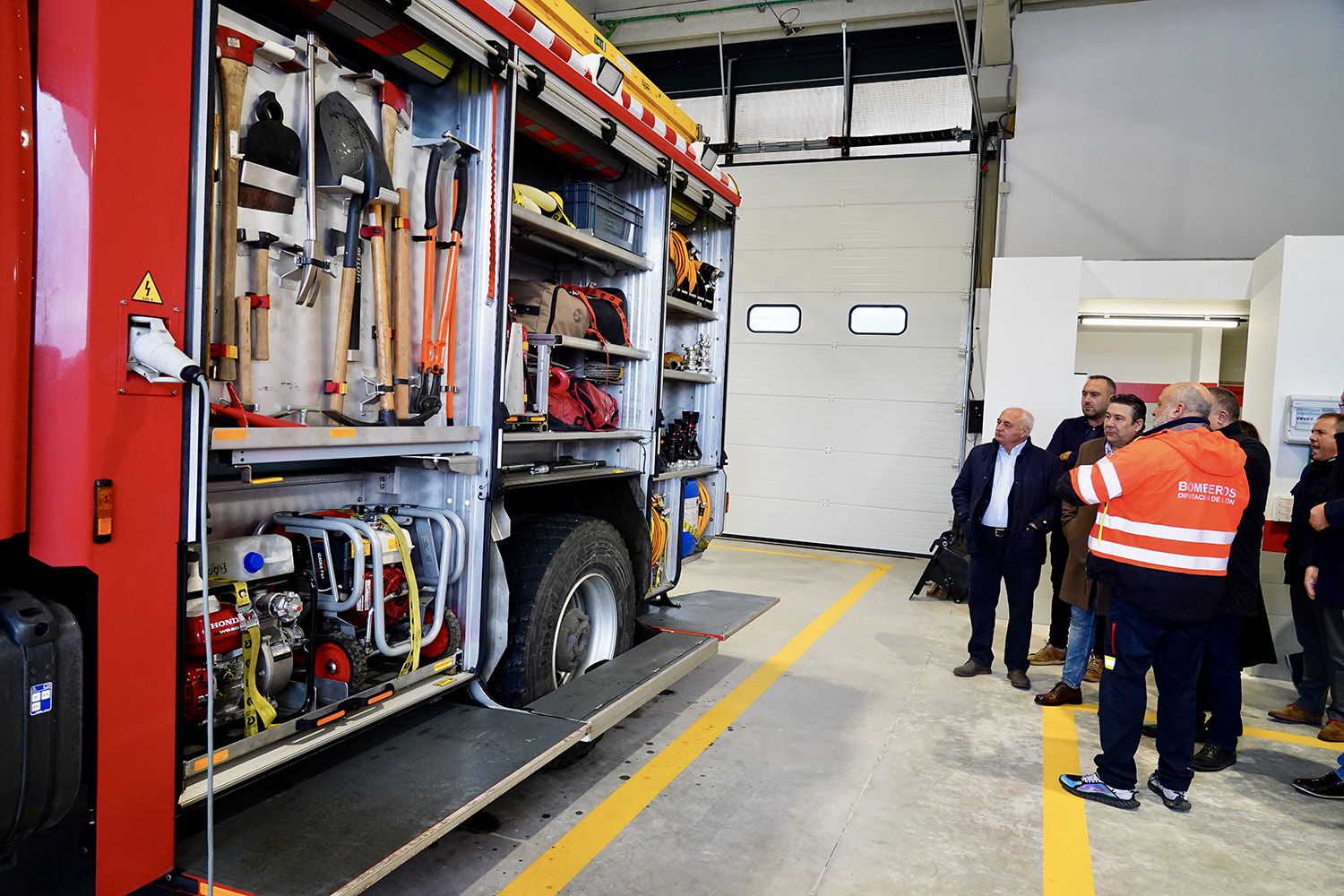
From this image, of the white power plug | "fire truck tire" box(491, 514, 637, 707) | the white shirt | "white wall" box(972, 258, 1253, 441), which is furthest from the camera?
"white wall" box(972, 258, 1253, 441)

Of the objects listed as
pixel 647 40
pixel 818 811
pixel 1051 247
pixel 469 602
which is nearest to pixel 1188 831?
pixel 818 811

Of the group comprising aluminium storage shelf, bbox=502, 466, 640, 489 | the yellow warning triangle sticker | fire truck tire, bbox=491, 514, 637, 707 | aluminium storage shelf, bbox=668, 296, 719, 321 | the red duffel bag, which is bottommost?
fire truck tire, bbox=491, 514, 637, 707

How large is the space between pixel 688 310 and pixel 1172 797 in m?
3.49

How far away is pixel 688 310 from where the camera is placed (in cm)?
537

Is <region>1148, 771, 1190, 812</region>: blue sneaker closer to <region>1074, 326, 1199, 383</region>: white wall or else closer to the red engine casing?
the red engine casing

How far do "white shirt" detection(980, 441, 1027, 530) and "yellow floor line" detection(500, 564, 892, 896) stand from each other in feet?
5.28

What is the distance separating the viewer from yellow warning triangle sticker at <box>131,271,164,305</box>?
6.29 feet

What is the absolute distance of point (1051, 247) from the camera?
993 cm

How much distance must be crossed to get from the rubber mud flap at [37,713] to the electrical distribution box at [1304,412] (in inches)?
272

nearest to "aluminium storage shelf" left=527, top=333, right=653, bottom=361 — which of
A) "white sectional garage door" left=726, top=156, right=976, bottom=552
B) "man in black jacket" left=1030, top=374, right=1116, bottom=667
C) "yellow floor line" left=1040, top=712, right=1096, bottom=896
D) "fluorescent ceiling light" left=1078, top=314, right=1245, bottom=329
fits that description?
"yellow floor line" left=1040, top=712, right=1096, bottom=896

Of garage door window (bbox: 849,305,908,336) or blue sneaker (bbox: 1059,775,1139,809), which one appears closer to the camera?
blue sneaker (bbox: 1059,775,1139,809)

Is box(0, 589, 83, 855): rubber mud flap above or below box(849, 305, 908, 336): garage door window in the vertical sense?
below

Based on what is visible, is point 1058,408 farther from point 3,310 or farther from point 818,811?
point 3,310

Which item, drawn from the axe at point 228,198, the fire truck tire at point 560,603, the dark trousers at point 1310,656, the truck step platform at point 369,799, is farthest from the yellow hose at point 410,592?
the dark trousers at point 1310,656
